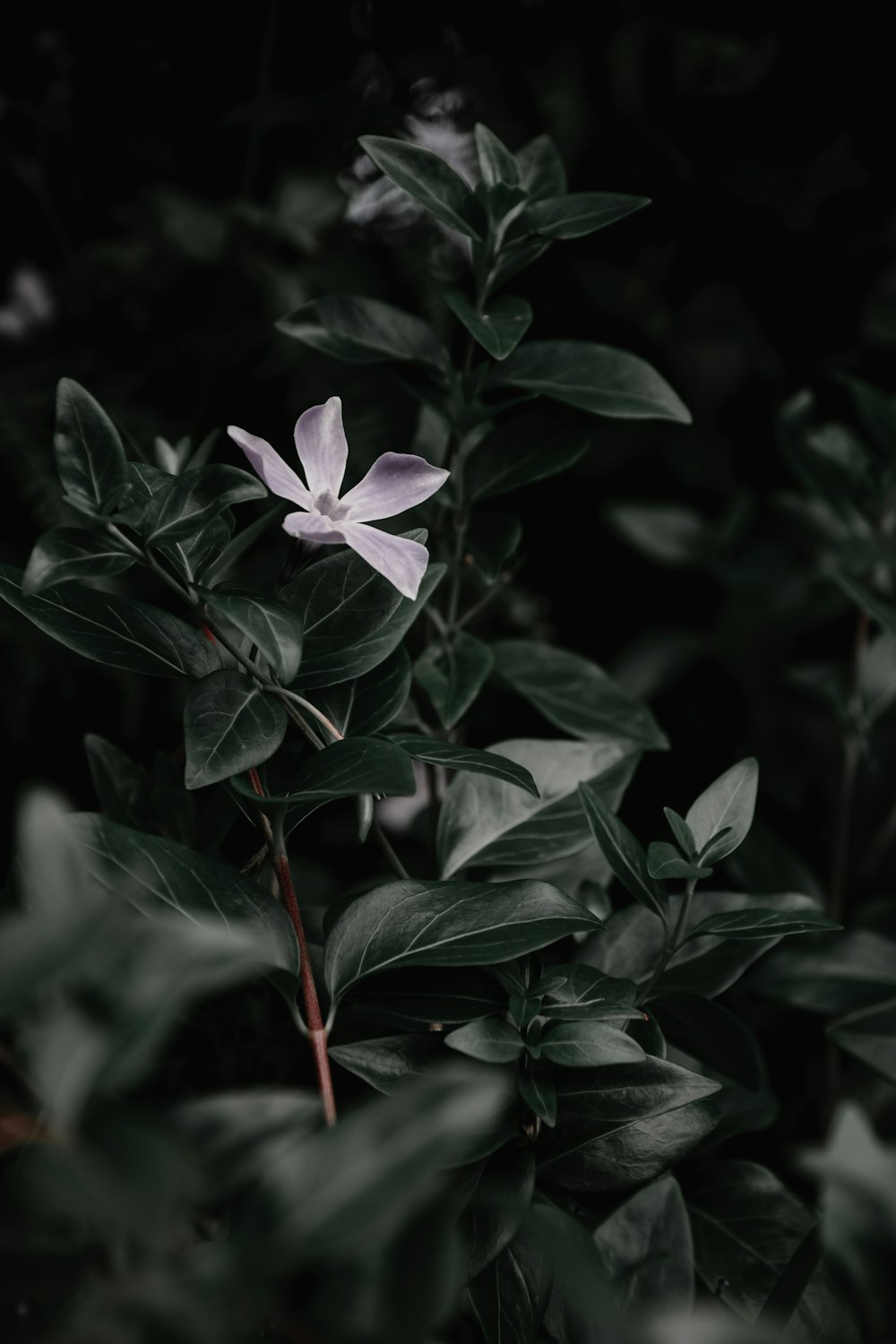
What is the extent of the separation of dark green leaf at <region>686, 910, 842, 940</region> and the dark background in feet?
1.89

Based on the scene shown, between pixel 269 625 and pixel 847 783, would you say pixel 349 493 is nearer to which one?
pixel 269 625

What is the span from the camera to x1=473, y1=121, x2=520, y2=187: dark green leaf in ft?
1.83

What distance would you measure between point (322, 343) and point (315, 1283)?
1.61 ft

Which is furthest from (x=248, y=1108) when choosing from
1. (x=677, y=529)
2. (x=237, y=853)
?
(x=677, y=529)

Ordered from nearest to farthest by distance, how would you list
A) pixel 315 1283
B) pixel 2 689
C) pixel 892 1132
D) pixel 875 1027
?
1. pixel 315 1283
2. pixel 875 1027
3. pixel 892 1132
4. pixel 2 689

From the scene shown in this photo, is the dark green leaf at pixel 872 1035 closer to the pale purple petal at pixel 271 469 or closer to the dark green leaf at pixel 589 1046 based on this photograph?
the dark green leaf at pixel 589 1046

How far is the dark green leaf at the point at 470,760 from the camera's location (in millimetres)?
440

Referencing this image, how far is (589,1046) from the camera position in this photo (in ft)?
1.41

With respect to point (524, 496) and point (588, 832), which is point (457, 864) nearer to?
point (588, 832)

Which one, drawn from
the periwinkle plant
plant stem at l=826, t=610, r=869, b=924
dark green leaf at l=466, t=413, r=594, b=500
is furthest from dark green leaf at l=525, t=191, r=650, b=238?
plant stem at l=826, t=610, r=869, b=924

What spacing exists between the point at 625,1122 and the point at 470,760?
0.56 ft

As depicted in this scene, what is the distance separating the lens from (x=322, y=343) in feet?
1.92

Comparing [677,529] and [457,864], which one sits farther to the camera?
[677,529]

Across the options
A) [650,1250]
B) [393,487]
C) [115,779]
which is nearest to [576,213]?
[393,487]
